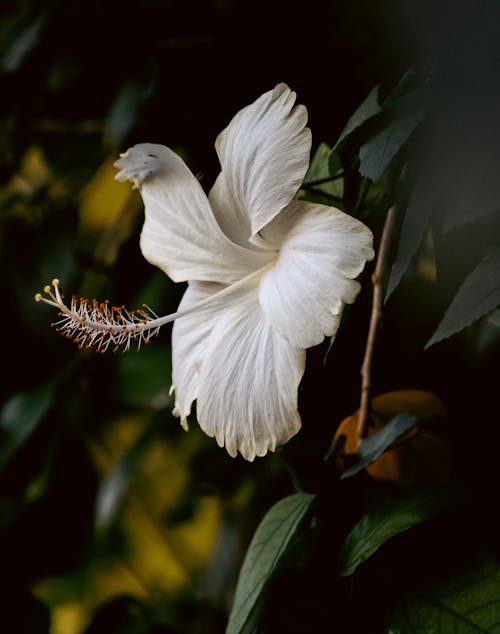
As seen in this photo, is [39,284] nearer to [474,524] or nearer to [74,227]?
[74,227]

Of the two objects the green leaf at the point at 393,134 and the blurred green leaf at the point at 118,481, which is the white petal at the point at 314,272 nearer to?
the green leaf at the point at 393,134

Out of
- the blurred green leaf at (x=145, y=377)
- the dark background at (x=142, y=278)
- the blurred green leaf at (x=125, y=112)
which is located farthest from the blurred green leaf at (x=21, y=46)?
the blurred green leaf at (x=145, y=377)

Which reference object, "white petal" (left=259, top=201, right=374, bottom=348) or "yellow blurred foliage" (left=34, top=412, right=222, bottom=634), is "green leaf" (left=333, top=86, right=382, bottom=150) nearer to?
"white petal" (left=259, top=201, right=374, bottom=348)

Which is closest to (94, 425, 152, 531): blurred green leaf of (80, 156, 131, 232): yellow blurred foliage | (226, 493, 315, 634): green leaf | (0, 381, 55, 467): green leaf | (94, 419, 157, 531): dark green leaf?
(94, 419, 157, 531): dark green leaf

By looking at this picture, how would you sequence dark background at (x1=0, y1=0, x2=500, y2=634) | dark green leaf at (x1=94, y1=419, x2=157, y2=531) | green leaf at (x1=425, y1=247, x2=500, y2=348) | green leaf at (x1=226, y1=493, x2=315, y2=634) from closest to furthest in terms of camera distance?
green leaf at (x1=425, y1=247, x2=500, y2=348)
green leaf at (x1=226, y1=493, x2=315, y2=634)
dark background at (x1=0, y1=0, x2=500, y2=634)
dark green leaf at (x1=94, y1=419, x2=157, y2=531)

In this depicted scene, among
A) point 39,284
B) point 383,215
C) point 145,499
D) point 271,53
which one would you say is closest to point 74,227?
point 39,284

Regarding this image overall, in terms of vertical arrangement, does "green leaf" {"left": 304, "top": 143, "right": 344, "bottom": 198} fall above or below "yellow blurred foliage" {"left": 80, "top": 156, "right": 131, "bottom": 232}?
below

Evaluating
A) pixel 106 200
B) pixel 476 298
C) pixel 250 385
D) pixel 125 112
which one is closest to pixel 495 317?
pixel 476 298
